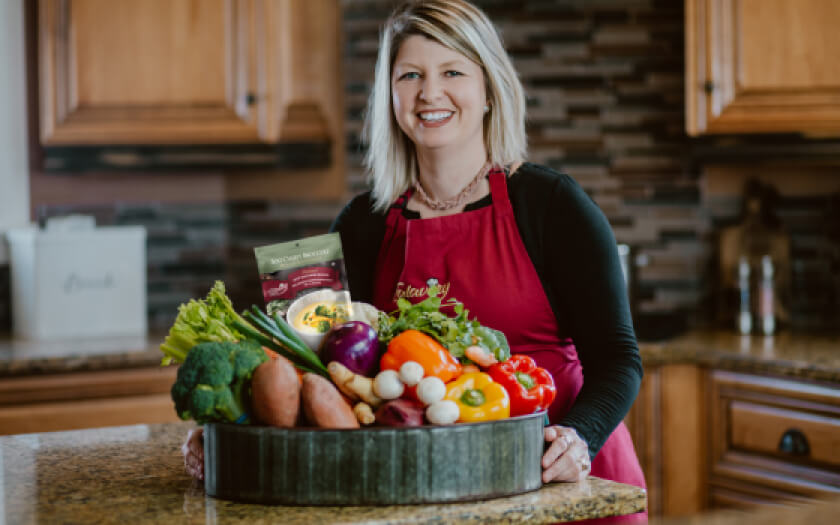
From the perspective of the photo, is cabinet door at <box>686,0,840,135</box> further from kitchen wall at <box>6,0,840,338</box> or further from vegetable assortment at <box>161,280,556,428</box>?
vegetable assortment at <box>161,280,556,428</box>

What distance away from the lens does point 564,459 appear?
1152 mm

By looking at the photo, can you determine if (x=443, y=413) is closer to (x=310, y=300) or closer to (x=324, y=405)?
(x=324, y=405)

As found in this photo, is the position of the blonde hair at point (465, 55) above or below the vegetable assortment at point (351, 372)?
above

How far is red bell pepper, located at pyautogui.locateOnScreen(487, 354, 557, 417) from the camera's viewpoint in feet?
3.65

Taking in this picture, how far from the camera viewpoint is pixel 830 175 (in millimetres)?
3107

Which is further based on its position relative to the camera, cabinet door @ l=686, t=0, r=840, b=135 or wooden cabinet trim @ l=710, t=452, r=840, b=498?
cabinet door @ l=686, t=0, r=840, b=135

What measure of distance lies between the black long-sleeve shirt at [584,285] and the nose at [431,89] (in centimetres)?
20

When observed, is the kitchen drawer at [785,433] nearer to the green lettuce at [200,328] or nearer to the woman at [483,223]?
the woman at [483,223]

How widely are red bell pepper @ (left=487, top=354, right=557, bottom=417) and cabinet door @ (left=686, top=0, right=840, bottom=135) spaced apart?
1.83m

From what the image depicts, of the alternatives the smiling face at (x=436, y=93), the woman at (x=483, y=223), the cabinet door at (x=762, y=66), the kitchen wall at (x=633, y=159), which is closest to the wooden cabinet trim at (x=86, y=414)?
the kitchen wall at (x=633, y=159)

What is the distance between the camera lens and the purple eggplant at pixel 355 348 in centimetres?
110

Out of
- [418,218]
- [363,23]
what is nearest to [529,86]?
[363,23]

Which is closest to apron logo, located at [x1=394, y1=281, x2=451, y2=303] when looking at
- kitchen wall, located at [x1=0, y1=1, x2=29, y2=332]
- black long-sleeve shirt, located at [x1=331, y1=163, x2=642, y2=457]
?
black long-sleeve shirt, located at [x1=331, y1=163, x2=642, y2=457]

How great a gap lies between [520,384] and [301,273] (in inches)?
12.9
